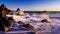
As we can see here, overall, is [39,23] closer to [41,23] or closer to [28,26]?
[41,23]

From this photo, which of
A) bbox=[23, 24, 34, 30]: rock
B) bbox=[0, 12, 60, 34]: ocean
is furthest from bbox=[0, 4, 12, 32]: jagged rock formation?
bbox=[23, 24, 34, 30]: rock

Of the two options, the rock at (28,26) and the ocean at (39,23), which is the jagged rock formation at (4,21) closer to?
the ocean at (39,23)

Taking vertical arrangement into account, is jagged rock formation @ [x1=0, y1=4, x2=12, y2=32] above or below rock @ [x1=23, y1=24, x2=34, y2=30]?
above

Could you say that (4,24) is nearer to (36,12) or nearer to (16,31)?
(16,31)

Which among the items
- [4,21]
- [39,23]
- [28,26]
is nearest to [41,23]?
[39,23]

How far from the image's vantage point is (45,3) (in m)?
1.05

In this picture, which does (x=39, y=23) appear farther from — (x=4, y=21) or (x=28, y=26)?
(x=4, y=21)

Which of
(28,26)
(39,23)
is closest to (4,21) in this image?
(28,26)

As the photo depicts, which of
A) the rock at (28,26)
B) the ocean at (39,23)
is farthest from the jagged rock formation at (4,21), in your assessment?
the rock at (28,26)

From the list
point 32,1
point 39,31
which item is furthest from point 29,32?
point 32,1

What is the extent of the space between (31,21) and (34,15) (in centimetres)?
7

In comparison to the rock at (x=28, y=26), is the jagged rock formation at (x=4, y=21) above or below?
above

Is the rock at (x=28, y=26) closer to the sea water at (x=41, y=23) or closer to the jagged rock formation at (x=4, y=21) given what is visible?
the sea water at (x=41, y=23)

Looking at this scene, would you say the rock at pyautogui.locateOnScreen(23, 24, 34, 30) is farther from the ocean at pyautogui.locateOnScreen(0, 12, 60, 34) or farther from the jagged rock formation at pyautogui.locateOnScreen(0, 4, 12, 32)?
the jagged rock formation at pyautogui.locateOnScreen(0, 4, 12, 32)
